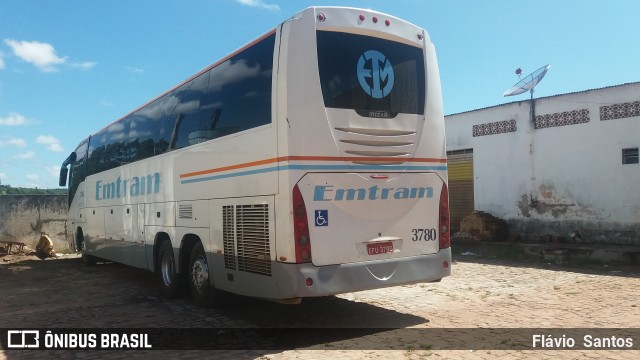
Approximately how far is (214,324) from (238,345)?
3.57ft

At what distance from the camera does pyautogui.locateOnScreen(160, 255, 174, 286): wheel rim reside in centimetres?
834

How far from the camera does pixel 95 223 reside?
41.5ft

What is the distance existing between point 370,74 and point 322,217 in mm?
1880

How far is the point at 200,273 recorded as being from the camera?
7.42 metres

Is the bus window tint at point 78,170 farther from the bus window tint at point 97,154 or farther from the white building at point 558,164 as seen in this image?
the white building at point 558,164

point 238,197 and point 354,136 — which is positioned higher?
point 354,136

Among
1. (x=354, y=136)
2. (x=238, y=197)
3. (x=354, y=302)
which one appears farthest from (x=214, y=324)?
(x=354, y=136)

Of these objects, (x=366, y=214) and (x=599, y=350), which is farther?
(x=366, y=214)

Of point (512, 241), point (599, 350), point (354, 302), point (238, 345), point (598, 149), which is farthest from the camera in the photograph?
point (512, 241)

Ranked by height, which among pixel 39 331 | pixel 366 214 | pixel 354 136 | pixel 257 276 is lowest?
pixel 39 331

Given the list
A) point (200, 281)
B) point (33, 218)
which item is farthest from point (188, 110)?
point (33, 218)

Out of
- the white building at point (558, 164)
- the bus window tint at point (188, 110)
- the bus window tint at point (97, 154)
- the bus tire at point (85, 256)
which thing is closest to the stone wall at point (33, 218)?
the bus tire at point (85, 256)

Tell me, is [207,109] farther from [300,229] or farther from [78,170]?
[78,170]

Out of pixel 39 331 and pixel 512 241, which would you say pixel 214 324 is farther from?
pixel 512 241
